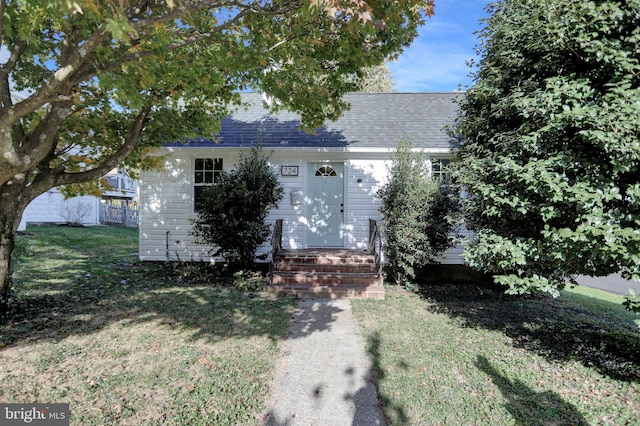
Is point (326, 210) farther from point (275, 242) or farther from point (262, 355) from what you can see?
point (262, 355)

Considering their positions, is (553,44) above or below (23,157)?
above

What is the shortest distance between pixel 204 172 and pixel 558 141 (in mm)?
8182

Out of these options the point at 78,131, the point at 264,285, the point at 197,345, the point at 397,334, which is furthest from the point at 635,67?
the point at 78,131

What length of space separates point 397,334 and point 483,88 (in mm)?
3854

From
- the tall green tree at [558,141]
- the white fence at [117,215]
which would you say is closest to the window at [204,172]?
the tall green tree at [558,141]

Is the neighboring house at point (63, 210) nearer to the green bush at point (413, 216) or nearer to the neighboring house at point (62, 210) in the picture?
the neighboring house at point (62, 210)

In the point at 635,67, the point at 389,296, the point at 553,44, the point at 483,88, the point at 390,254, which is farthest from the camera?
the point at 390,254

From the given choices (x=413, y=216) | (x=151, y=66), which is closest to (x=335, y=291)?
(x=413, y=216)

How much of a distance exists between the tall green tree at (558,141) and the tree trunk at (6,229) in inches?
259

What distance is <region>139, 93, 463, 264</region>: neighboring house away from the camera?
8.95 m

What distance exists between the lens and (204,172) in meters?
9.25

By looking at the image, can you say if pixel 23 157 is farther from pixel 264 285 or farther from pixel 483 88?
pixel 483 88

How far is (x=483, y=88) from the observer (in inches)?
186

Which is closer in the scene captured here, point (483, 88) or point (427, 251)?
point (483, 88)
